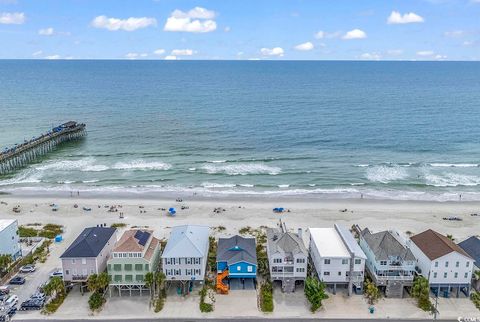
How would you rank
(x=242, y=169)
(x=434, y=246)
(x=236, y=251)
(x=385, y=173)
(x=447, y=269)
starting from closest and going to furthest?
(x=447, y=269), (x=434, y=246), (x=236, y=251), (x=385, y=173), (x=242, y=169)

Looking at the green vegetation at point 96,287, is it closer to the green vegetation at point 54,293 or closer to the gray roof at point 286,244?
the green vegetation at point 54,293

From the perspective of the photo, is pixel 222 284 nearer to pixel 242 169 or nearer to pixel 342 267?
pixel 342 267

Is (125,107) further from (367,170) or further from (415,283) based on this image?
(415,283)

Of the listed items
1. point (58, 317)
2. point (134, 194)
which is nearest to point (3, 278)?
point (58, 317)

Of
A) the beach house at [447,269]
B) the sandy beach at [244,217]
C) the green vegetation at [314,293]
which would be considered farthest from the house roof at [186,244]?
the beach house at [447,269]

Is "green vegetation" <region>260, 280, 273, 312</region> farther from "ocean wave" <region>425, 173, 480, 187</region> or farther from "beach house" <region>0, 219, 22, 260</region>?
"ocean wave" <region>425, 173, 480, 187</region>

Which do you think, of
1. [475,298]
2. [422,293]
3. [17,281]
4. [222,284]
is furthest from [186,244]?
[475,298]

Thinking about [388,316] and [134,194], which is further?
[134,194]
